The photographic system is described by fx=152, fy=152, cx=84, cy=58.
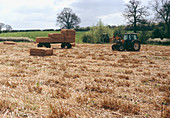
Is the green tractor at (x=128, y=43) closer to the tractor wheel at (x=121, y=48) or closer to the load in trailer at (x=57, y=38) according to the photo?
the tractor wheel at (x=121, y=48)

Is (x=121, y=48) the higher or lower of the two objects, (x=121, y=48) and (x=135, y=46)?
the lower

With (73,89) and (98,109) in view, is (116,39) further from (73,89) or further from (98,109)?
(98,109)

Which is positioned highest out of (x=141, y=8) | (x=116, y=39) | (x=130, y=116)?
(x=141, y=8)

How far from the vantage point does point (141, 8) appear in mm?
46562

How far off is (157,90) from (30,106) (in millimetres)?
3913

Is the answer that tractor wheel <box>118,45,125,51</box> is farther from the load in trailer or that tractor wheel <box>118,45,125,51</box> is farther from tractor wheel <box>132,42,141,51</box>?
the load in trailer

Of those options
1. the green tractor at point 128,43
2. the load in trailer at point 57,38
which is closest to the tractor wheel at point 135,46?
the green tractor at point 128,43

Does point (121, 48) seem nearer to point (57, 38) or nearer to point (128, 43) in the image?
point (128, 43)

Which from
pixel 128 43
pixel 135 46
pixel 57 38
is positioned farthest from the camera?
pixel 57 38

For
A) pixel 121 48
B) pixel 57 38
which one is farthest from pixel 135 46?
pixel 57 38

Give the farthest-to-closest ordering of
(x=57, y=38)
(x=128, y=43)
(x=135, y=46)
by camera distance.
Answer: (x=57, y=38) < (x=135, y=46) < (x=128, y=43)

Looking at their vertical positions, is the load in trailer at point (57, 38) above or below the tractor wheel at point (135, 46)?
above

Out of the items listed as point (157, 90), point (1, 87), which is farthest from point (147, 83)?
point (1, 87)

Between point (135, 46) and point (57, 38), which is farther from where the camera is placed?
point (57, 38)
